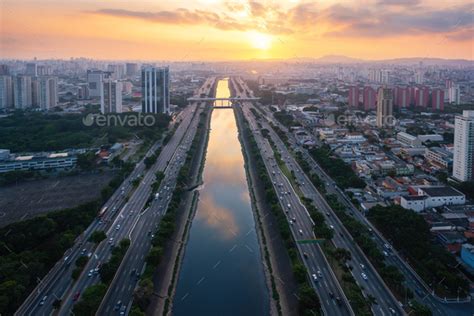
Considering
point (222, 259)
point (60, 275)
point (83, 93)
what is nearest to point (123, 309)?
point (60, 275)

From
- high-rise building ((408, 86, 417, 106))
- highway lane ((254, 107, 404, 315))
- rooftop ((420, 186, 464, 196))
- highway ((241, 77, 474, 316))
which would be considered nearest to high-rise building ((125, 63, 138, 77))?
high-rise building ((408, 86, 417, 106))

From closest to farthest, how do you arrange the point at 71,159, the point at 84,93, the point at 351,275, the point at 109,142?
the point at 351,275
the point at 71,159
the point at 109,142
the point at 84,93

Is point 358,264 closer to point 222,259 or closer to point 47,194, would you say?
point 222,259

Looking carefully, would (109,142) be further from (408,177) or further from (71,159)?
(408,177)

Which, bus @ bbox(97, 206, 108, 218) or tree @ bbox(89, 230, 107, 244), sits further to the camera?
bus @ bbox(97, 206, 108, 218)

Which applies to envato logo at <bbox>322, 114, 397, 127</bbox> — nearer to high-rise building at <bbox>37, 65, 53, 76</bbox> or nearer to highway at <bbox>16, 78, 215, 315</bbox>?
highway at <bbox>16, 78, 215, 315</bbox>

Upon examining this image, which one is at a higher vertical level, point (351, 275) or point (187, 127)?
point (187, 127)

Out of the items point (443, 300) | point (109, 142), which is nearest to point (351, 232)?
point (443, 300)
